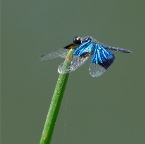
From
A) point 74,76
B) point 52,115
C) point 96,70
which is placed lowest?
point 52,115

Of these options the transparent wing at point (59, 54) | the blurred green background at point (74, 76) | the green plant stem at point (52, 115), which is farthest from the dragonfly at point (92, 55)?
the blurred green background at point (74, 76)

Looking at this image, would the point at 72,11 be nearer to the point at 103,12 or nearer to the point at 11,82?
the point at 103,12

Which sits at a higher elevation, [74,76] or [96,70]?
[74,76]

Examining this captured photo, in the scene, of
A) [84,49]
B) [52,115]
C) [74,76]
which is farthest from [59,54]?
[74,76]

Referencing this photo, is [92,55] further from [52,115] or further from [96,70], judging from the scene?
[52,115]

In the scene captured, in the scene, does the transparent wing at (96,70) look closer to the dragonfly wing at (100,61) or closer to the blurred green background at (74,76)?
the dragonfly wing at (100,61)

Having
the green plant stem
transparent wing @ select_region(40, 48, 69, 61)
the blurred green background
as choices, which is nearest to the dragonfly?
transparent wing @ select_region(40, 48, 69, 61)
